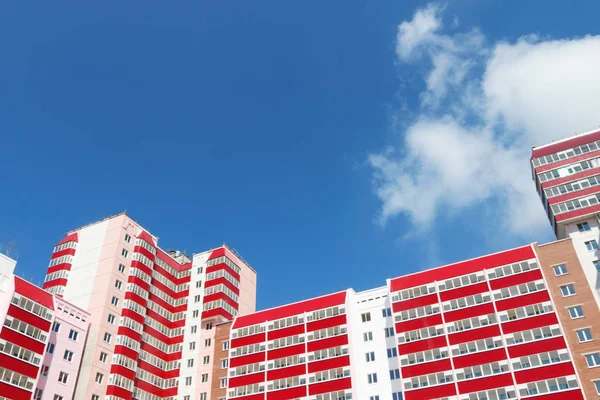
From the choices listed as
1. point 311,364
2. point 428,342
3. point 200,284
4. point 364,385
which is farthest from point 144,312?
point 428,342

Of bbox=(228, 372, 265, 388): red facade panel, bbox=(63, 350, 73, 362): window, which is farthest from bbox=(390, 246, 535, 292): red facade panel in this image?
bbox=(63, 350, 73, 362): window

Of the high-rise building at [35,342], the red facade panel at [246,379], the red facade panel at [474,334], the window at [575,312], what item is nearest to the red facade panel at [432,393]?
the red facade panel at [474,334]

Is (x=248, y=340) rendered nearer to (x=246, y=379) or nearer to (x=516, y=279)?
(x=246, y=379)

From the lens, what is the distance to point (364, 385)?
9331 centimetres

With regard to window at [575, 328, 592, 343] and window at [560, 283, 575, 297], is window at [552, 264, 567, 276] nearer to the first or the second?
window at [560, 283, 575, 297]

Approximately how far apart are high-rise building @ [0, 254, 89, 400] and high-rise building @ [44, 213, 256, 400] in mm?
3726

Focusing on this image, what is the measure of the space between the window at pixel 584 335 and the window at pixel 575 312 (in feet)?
7.19

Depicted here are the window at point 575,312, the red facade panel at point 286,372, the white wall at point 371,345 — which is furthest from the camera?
the red facade panel at point 286,372

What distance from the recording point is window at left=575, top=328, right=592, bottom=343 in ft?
265

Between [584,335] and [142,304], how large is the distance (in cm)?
7945

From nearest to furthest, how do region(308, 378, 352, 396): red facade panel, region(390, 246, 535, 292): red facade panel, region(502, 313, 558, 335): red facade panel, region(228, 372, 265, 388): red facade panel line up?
region(502, 313, 558, 335): red facade panel, region(390, 246, 535, 292): red facade panel, region(308, 378, 352, 396): red facade panel, region(228, 372, 265, 388): red facade panel

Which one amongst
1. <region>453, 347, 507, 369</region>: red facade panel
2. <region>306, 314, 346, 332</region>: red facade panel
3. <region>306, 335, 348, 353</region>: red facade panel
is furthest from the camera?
<region>306, 314, 346, 332</region>: red facade panel

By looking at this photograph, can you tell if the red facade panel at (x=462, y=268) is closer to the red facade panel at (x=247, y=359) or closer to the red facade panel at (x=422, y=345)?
the red facade panel at (x=422, y=345)

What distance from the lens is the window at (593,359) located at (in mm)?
78500
